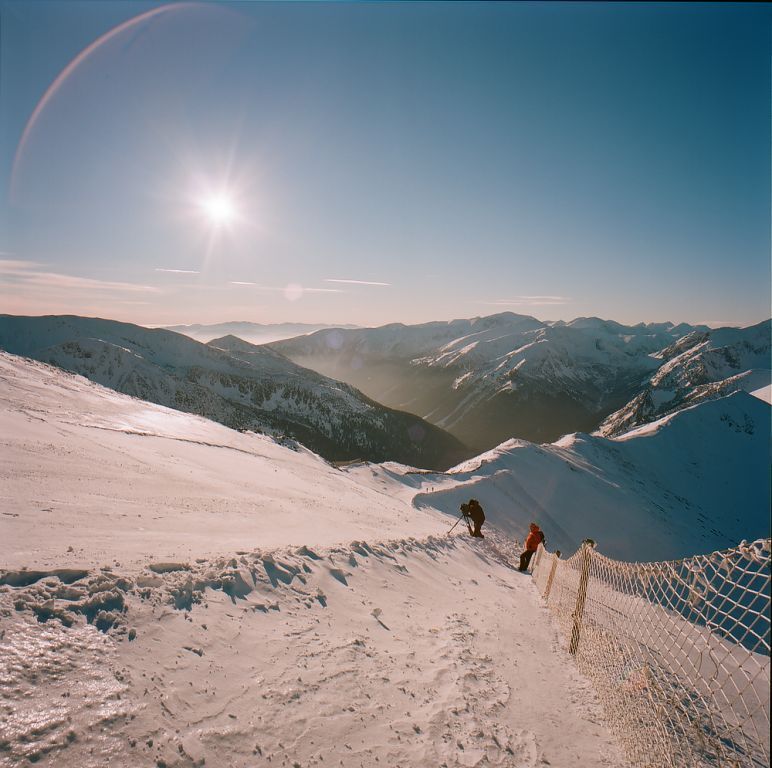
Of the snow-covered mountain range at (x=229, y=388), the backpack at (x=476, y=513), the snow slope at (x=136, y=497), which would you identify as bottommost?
the snow-covered mountain range at (x=229, y=388)

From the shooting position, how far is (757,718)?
375cm

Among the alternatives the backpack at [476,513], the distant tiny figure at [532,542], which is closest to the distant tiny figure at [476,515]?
the backpack at [476,513]

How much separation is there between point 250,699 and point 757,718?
15.7 ft

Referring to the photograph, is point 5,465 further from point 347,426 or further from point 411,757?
point 347,426

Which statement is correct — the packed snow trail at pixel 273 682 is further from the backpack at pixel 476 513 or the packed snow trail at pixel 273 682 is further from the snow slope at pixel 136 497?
the backpack at pixel 476 513

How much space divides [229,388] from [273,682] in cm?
16457

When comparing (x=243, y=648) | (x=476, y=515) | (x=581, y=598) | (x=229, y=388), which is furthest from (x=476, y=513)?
(x=229, y=388)

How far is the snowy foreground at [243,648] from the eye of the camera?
3545mm

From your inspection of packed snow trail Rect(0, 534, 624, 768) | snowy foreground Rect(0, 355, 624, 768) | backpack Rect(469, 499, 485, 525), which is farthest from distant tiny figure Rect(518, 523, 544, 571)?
packed snow trail Rect(0, 534, 624, 768)

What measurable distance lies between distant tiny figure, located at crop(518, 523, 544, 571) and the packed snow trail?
7.37 metres

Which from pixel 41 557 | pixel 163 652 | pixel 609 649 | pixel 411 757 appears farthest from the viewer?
pixel 609 649

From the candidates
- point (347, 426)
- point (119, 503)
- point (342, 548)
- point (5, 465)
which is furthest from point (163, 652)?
point (347, 426)

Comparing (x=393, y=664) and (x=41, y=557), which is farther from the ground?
(x=41, y=557)

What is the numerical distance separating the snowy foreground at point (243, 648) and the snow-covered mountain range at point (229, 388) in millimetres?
122526
